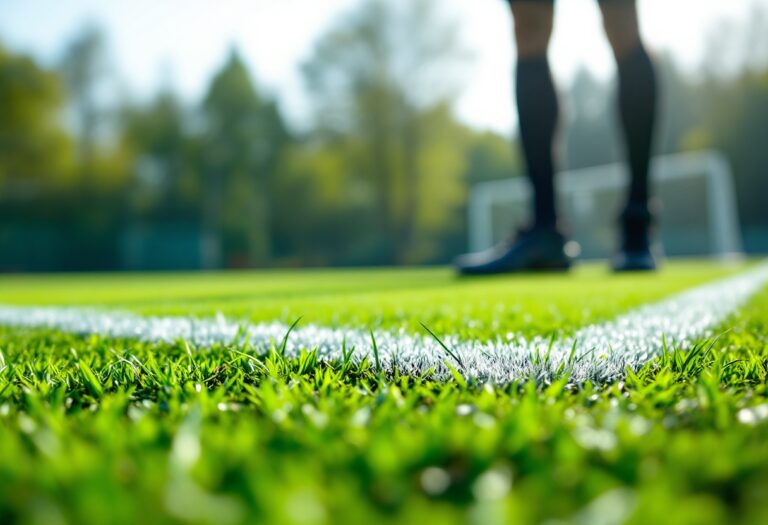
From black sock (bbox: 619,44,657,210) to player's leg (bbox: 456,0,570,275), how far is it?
17.5 inches

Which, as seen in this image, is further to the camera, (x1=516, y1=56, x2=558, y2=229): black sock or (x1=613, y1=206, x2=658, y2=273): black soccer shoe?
(x1=613, y1=206, x2=658, y2=273): black soccer shoe

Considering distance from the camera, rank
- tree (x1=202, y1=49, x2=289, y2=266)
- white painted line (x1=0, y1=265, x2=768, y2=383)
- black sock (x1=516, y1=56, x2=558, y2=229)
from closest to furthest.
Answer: white painted line (x1=0, y1=265, x2=768, y2=383) < black sock (x1=516, y1=56, x2=558, y2=229) < tree (x1=202, y1=49, x2=289, y2=266)

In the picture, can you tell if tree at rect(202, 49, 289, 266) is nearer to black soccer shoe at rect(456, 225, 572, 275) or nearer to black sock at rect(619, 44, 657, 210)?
black soccer shoe at rect(456, 225, 572, 275)

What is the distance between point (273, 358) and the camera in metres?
0.85

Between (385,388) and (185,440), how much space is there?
29 cm

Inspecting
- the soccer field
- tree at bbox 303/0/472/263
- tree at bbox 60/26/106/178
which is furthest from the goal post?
tree at bbox 60/26/106/178

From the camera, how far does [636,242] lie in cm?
400

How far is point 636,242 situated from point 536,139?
0.94 meters

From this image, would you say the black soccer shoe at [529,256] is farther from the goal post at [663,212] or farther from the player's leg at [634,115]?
the goal post at [663,212]

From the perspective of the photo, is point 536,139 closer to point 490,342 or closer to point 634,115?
point 634,115

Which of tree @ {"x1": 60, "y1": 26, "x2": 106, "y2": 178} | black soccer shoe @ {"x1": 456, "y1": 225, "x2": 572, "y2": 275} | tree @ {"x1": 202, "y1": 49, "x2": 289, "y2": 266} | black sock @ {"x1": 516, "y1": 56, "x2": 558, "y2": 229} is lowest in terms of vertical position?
black soccer shoe @ {"x1": 456, "y1": 225, "x2": 572, "y2": 275}

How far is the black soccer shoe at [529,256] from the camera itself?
12.4ft

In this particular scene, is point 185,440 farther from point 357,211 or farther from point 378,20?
point 357,211

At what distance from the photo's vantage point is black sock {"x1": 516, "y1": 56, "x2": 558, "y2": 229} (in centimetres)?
359
